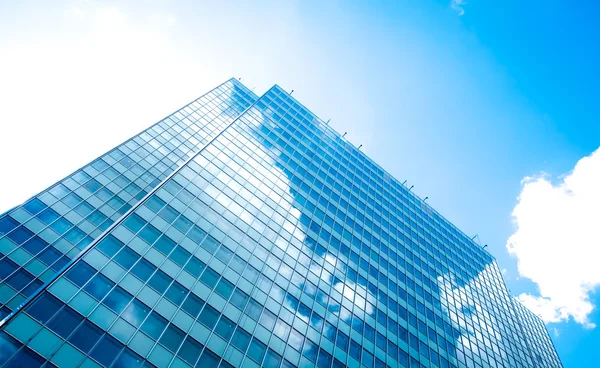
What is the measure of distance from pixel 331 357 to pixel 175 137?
113 feet

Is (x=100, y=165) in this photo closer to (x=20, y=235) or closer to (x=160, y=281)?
(x=20, y=235)

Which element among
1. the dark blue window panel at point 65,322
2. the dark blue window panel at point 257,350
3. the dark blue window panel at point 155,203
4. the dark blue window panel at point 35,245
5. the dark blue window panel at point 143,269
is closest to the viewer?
the dark blue window panel at point 65,322

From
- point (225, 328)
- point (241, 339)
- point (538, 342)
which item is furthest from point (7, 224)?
point (538, 342)

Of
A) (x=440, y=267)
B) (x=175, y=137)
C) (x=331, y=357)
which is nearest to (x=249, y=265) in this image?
(x=331, y=357)

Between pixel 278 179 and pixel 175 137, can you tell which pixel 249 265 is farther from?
pixel 175 137

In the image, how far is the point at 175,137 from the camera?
43156 mm

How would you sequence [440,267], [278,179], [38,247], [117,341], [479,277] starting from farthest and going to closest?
[479,277] → [440,267] → [278,179] → [38,247] → [117,341]

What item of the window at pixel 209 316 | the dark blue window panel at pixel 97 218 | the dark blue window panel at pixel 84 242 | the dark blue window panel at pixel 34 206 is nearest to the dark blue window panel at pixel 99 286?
the window at pixel 209 316

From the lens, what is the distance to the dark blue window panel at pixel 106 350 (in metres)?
16.9

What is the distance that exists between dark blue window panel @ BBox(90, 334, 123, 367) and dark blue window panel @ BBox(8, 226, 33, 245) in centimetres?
1323

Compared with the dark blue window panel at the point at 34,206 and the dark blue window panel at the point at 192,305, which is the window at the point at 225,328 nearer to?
the dark blue window panel at the point at 192,305

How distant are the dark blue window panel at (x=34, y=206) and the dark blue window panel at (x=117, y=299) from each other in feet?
43.8

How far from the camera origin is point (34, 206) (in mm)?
26547

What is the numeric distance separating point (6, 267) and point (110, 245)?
7.79 m
